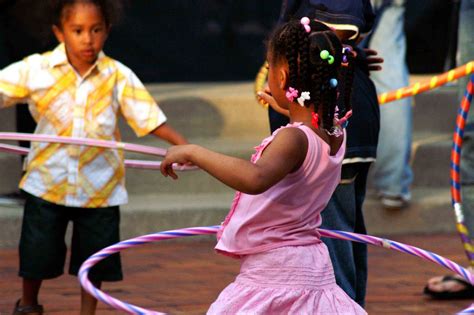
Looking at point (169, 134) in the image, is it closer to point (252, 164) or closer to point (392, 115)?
point (252, 164)

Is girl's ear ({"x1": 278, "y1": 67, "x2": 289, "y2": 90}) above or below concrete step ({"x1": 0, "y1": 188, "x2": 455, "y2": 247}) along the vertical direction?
above

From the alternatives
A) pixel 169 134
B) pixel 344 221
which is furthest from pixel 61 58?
pixel 344 221

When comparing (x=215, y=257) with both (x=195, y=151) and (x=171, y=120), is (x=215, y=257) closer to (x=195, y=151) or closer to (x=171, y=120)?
(x=171, y=120)

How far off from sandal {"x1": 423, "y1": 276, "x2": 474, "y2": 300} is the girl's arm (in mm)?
2652

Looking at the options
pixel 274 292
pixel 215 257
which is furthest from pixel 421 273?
pixel 274 292

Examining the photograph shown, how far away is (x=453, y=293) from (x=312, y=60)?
8.92 feet

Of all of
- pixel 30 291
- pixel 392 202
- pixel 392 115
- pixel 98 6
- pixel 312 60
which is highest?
pixel 312 60

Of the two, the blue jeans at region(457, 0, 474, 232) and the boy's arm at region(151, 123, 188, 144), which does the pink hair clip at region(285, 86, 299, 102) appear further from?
the blue jeans at region(457, 0, 474, 232)

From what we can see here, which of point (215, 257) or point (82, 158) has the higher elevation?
point (82, 158)

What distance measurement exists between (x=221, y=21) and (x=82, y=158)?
4531 mm

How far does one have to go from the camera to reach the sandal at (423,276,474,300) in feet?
20.5

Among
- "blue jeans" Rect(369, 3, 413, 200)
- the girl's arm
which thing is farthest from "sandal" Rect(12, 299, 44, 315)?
"blue jeans" Rect(369, 3, 413, 200)

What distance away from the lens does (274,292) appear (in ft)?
12.9

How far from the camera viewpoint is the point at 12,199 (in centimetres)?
758
